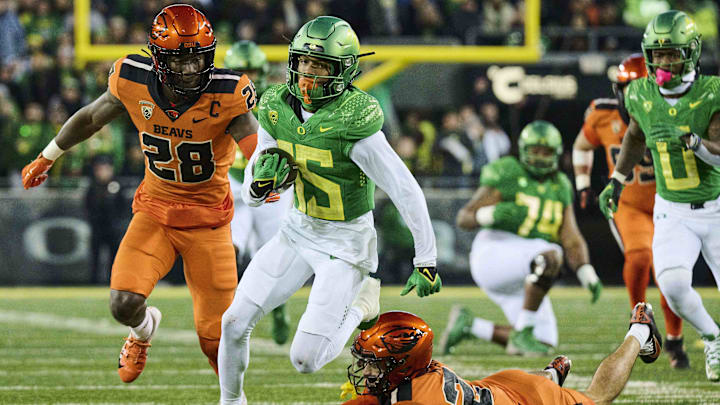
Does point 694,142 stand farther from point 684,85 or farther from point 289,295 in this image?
point 289,295

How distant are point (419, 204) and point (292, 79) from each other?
689 mm

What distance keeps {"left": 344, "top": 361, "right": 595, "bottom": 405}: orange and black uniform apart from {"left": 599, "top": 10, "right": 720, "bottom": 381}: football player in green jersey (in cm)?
171

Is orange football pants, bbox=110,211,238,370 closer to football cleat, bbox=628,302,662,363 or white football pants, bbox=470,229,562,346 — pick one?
football cleat, bbox=628,302,662,363

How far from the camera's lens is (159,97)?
4652mm

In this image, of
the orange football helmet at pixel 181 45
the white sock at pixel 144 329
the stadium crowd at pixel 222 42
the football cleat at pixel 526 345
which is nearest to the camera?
the orange football helmet at pixel 181 45

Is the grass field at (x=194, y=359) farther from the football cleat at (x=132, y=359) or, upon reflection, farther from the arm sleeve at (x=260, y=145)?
the arm sleeve at (x=260, y=145)

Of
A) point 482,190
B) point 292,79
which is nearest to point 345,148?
point 292,79

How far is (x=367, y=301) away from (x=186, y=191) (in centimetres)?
95

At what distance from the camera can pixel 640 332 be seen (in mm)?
4281

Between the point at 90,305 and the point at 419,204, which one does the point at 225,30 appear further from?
the point at 419,204

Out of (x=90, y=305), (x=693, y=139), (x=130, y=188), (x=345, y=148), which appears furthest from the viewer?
(x=130, y=188)

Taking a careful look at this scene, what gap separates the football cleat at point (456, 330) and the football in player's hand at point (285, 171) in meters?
2.87

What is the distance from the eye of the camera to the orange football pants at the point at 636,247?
6445 millimetres

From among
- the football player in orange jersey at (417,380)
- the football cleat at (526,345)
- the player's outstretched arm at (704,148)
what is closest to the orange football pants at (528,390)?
the football player in orange jersey at (417,380)
